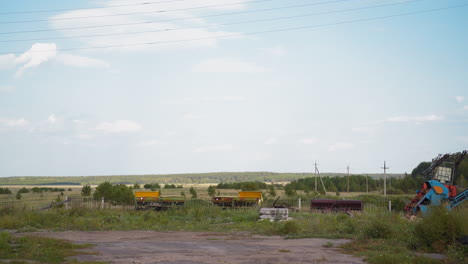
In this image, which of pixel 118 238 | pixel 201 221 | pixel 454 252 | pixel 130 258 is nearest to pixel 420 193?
pixel 201 221

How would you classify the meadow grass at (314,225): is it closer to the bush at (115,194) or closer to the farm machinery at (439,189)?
the farm machinery at (439,189)

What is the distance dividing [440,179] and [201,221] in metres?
13.7

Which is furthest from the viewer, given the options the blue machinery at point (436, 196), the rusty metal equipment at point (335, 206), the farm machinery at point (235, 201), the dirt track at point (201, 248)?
the farm machinery at point (235, 201)

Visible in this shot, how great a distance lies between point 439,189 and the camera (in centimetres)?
2770

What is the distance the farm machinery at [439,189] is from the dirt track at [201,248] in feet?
33.0

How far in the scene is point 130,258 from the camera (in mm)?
15812

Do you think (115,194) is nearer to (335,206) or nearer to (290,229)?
(335,206)

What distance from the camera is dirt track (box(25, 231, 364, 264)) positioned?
1545cm

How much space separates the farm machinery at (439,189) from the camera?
27.2 m

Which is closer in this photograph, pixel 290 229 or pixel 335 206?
pixel 290 229

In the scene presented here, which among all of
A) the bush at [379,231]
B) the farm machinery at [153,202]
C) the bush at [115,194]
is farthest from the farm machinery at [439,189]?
the bush at [115,194]

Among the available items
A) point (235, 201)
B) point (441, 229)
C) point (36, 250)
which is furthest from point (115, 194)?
point (441, 229)

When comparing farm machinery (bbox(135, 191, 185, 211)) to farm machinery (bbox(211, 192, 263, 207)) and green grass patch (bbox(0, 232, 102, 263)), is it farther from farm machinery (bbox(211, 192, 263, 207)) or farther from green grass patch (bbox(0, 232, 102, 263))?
green grass patch (bbox(0, 232, 102, 263))

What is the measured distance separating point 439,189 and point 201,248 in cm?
1546
